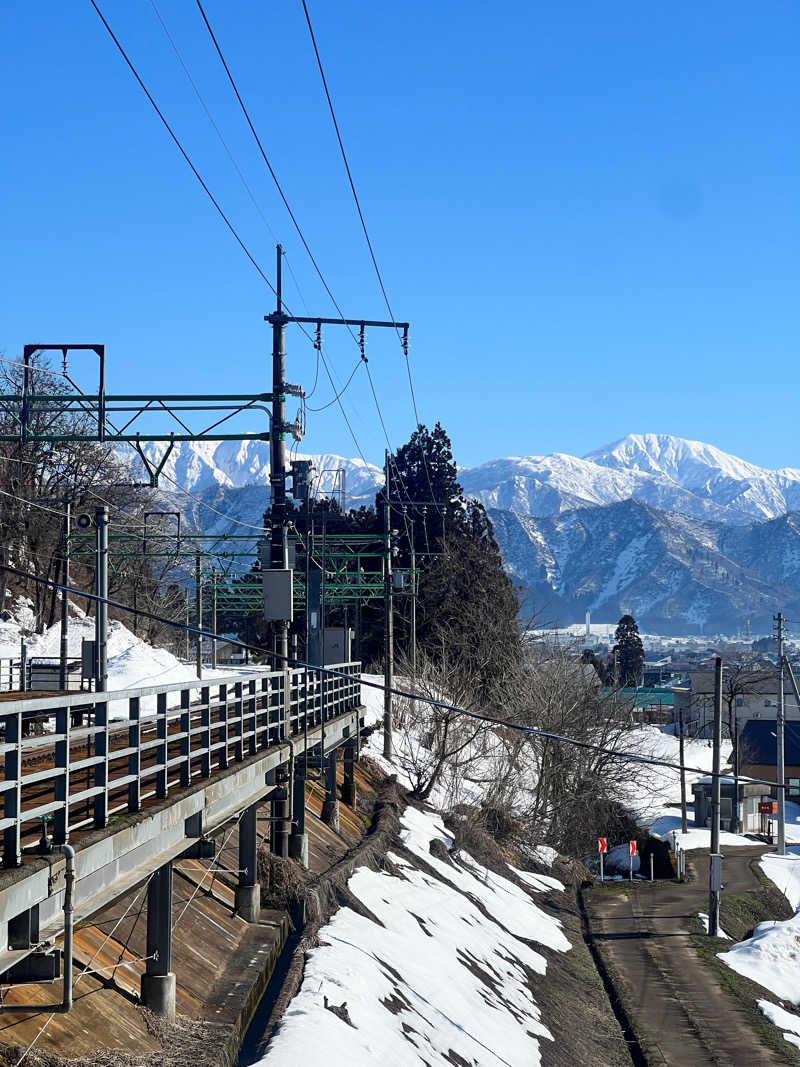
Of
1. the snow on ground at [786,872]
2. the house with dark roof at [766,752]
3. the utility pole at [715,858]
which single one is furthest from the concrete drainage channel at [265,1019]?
the house with dark roof at [766,752]

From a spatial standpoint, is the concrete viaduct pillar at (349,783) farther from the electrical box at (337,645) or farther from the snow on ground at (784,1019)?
the snow on ground at (784,1019)

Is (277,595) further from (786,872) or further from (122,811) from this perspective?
(786,872)

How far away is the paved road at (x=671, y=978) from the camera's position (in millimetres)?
27250

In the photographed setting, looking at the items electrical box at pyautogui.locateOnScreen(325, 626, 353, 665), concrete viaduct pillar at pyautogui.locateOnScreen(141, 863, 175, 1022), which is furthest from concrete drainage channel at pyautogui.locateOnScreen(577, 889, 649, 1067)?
concrete viaduct pillar at pyautogui.locateOnScreen(141, 863, 175, 1022)

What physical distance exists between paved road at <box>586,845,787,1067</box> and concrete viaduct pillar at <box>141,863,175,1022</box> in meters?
15.4

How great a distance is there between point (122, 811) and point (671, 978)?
86.5ft

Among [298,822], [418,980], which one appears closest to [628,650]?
[298,822]

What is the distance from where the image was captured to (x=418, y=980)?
21.1m

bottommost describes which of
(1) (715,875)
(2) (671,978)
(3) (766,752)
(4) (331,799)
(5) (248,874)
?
(3) (766,752)

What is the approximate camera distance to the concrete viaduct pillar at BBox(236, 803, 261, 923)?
19578 mm

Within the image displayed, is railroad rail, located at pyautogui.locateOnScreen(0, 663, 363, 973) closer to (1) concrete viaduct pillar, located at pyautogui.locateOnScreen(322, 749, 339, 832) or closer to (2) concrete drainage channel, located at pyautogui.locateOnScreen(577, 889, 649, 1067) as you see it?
(1) concrete viaduct pillar, located at pyautogui.locateOnScreen(322, 749, 339, 832)

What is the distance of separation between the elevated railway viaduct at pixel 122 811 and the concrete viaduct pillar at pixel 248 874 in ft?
0.07

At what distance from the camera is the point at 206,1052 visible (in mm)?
13242

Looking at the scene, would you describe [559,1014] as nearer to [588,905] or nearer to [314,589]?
[314,589]
